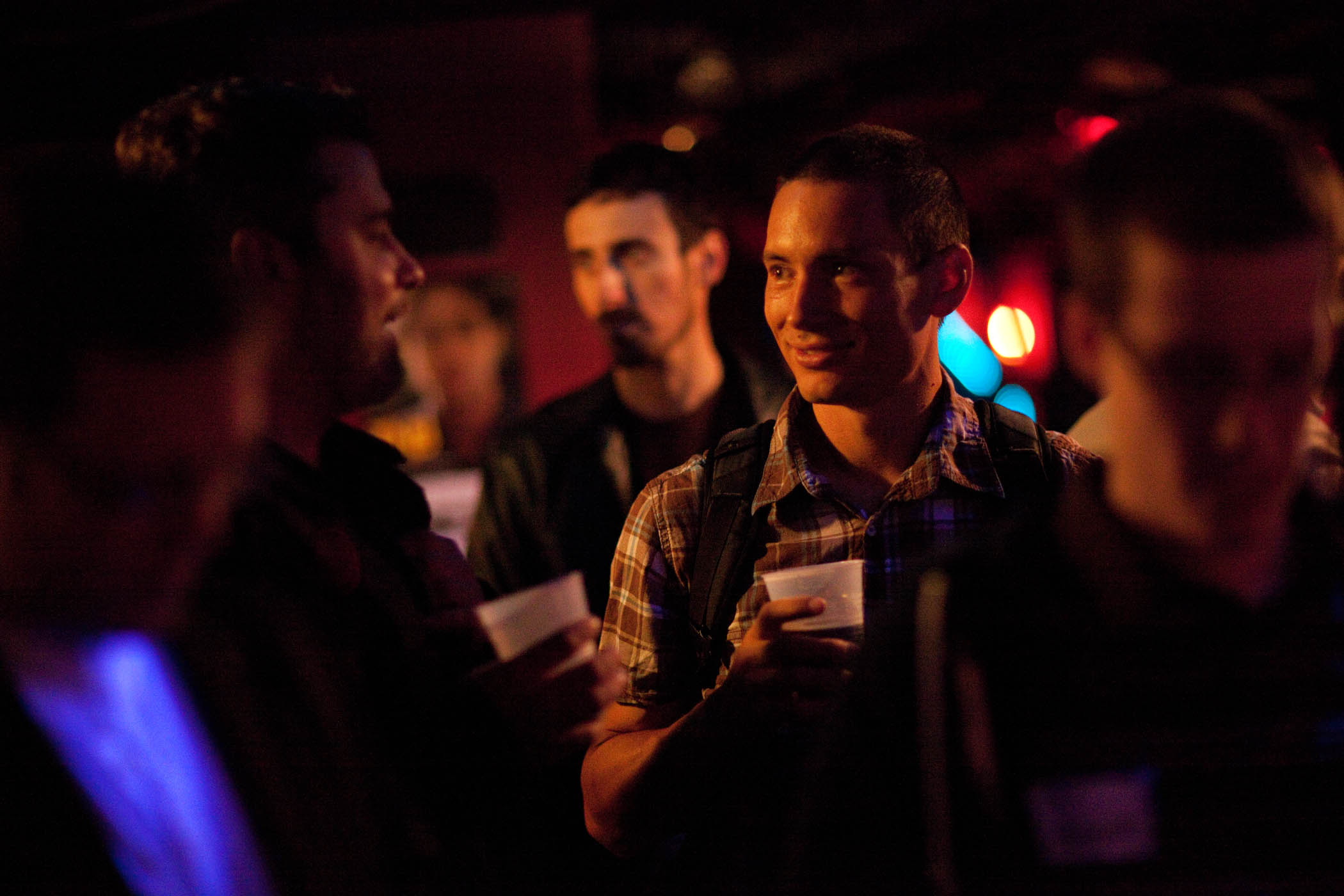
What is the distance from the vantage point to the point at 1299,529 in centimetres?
137

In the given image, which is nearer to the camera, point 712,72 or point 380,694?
point 380,694

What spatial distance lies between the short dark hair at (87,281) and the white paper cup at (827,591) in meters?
0.82

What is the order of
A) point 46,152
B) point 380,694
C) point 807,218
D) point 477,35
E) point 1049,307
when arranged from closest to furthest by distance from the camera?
point 46,152, point 380,694, point 807,218, point 477,35, point 1049,307

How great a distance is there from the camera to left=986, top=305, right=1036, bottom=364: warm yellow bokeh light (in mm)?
5809

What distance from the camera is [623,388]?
2.82 metres

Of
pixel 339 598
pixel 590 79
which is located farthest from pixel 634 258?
pixel 590 79

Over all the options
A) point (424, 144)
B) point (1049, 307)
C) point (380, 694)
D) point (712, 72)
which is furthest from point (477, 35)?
point (1049, 307)

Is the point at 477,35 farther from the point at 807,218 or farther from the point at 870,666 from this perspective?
the point at 870,666

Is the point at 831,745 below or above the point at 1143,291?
below

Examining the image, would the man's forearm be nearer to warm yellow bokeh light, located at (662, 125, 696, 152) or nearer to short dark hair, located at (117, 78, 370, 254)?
short dark hair, located at (117, 78, 370, 254)

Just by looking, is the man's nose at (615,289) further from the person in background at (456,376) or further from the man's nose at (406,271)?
the person in background at (456,376)

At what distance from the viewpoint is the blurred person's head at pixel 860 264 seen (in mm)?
1774

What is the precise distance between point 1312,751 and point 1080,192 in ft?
2.54

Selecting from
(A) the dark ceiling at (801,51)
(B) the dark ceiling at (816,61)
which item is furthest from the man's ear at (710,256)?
(A) the dark ceiling at (801,51)
